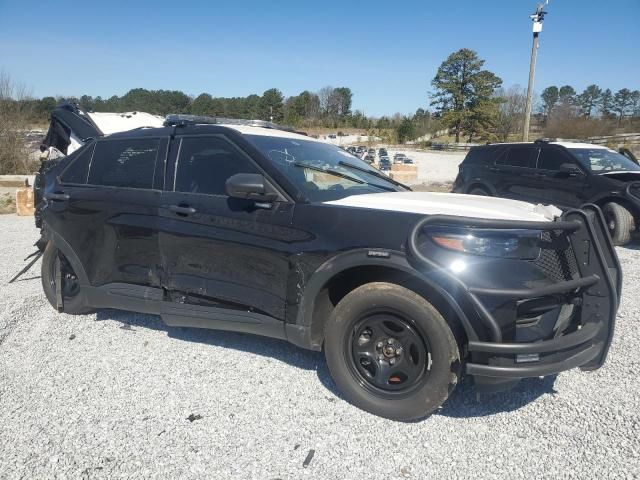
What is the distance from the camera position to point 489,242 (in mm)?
2594

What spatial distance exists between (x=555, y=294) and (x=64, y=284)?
437cm

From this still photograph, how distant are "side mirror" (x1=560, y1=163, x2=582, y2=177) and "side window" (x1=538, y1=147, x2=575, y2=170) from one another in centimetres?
18

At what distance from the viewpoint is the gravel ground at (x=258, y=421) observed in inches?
97.0

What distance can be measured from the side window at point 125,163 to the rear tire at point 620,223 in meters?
7.50

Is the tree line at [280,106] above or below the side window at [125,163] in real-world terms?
above

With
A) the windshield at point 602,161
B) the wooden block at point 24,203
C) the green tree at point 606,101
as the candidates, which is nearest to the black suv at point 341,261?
the windshield at point 602,161

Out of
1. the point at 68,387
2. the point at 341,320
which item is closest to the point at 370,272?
the point at 341,320

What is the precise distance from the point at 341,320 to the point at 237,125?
2093mm

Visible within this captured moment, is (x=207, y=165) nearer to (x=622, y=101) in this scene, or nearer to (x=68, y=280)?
(x=68, y=280)

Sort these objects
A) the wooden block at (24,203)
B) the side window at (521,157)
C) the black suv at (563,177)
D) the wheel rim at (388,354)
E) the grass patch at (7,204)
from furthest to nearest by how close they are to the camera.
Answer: the grass patch at (7,204), the wooden block at (24,203), the side window at (521,157), the black suv at (563,177), the wheel rim at (388,354)

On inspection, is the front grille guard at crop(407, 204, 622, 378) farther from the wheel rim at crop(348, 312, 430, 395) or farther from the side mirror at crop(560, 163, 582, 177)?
the side mirror at crop(560, 163, 582, 177)

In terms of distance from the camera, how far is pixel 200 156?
12.1 feet

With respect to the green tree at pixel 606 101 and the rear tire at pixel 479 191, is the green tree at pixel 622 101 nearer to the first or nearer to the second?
the green tree at pixel 606 101

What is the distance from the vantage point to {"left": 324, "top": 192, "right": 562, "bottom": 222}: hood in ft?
9.18
